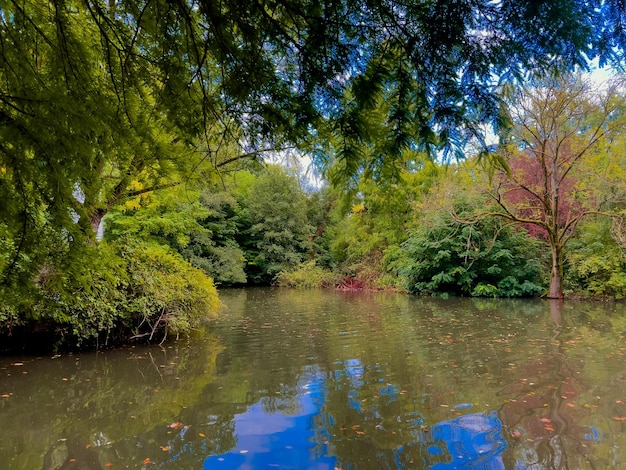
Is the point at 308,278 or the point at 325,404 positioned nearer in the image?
the point at 325,404

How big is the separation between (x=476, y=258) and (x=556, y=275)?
2992 mm

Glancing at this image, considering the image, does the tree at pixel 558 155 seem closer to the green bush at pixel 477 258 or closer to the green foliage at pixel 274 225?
the green bush at pixel 477 258

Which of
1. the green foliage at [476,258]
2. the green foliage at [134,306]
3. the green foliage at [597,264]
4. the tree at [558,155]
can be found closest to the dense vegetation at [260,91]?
the green foliage at [134,306]

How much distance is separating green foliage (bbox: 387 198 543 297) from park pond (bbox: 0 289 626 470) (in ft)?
28.1

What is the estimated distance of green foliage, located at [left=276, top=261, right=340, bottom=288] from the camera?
26.5 m

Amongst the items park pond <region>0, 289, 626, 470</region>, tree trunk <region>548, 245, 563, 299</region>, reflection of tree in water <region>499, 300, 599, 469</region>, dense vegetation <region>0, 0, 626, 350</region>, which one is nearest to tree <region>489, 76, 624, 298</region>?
tree trunk <region>548, 245, 563, 299</region>

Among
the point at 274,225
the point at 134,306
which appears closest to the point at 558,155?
the point at 134,306

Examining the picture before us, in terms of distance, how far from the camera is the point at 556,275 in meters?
16.2

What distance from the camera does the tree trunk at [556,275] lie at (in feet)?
52.6

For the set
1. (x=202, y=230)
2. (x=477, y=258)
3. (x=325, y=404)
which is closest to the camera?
(x=325, y=404)

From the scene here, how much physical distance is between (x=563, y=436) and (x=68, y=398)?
5276 millimetres

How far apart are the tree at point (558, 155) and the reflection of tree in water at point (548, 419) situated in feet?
28.8

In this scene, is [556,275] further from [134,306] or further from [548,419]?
[134,306]

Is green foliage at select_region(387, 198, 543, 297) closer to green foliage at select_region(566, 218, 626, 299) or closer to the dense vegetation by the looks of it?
green foliage at select_region(566, 218, 626, 299)
